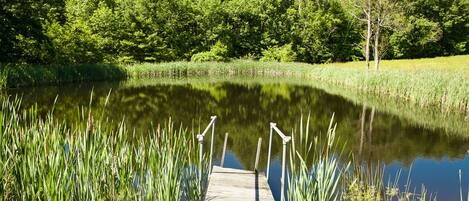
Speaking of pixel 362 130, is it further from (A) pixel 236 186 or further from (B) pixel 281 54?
(B) pixel 281 54

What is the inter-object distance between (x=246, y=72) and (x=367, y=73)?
1665 centimetres

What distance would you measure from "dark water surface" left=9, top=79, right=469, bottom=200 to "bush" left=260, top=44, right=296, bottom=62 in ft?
61.1

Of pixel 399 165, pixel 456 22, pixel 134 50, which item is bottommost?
pixel 399 165

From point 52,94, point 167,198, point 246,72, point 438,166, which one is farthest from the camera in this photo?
point 246,72

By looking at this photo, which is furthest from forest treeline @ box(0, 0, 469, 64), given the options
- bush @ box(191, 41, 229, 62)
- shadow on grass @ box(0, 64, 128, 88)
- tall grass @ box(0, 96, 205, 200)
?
tall grass @ box(0, 96, 205, 200)

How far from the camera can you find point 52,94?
760 inches

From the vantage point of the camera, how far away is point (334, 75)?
2705cm

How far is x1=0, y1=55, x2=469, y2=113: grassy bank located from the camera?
50.5 feet

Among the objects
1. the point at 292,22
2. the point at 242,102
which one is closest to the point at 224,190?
the point at 242,102

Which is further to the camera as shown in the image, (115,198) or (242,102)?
(242,102)

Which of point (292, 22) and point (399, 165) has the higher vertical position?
point (292, 22)

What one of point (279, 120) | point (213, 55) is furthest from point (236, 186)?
point (213, 55)

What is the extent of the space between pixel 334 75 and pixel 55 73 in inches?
690

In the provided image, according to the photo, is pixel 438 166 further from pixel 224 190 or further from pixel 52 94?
pixel 52 94
